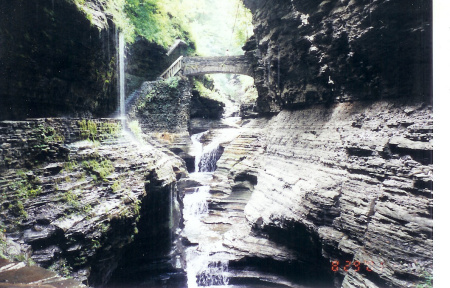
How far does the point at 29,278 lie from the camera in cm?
281

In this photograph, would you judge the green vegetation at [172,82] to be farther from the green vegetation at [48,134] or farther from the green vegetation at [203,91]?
the green vegetation at [48,134]

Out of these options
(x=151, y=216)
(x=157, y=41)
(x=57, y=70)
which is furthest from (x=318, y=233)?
(x=157, y=41)

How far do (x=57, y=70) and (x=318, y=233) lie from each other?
891 centimetres

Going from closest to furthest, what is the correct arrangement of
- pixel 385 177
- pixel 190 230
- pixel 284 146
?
pixel 385 177 < pixel 284 146 < pixel 190 230

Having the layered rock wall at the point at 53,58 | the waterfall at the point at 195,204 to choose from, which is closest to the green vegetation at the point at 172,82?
the waterfall at the point at 195,204

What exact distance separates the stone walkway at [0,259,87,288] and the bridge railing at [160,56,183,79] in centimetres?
1923

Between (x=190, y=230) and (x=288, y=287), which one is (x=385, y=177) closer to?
(x=288, y=287)

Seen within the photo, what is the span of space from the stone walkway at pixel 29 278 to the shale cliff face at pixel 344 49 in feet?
25.1

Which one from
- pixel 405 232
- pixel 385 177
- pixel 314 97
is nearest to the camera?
pixel 405 232

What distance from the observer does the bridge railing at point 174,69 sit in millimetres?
20734

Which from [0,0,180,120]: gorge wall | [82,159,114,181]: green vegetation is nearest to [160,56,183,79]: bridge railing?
[0,0,180,120]: gorge wall

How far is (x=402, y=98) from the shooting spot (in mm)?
6438

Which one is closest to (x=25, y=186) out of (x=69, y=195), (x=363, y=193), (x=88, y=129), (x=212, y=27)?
(x=69, y=195)

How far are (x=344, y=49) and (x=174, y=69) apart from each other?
15481 millimetres
